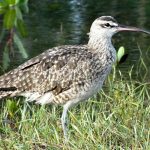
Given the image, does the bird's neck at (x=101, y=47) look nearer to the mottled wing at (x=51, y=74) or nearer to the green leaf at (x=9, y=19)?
the mottled wing at (x=51, y=74)

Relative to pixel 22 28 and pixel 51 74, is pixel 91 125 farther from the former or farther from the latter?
pixel 22 28

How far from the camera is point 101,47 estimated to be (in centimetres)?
800

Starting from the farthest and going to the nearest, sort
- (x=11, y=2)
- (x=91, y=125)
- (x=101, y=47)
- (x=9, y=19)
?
(x=101, y=47) < (x=91, y=125) < (x=9, y=19) < (x=11, y=2)

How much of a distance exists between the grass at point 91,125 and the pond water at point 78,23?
184 centimetres

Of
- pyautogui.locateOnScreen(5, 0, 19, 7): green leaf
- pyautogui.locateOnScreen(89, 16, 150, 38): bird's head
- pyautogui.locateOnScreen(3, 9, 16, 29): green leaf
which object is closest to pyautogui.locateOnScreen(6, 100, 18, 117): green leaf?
pyautogui.locateOnScreen(89, 16, 150, 38): bird's head

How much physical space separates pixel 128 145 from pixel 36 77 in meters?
1.54

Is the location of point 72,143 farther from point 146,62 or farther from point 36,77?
point 146,62

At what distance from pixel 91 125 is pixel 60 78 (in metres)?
0.98

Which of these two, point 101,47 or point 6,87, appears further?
point 101,47

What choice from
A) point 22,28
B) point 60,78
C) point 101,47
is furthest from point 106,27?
point 22,28

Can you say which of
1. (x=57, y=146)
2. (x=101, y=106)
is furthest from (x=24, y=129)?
(x=101, y=106)

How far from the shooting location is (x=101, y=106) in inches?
310

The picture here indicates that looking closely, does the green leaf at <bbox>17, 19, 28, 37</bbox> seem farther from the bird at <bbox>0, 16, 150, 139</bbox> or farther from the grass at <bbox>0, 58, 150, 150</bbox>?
the bird at <bbox>0, 16, 150, 139</bbox>

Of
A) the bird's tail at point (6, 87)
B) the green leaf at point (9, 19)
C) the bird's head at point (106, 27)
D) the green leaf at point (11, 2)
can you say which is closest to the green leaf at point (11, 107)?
the bird's tail at point (6, 87)
